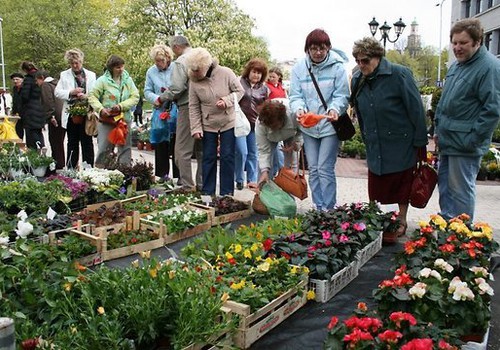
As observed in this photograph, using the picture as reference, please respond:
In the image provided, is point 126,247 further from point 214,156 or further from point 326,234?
point 214,156

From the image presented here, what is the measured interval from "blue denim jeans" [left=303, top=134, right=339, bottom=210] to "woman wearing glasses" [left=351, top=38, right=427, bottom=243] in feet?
1.27

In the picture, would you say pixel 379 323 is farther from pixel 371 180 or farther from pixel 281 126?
pixel 281 126

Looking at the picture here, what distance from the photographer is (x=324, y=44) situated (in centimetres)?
455

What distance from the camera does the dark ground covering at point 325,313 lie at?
8.73ft

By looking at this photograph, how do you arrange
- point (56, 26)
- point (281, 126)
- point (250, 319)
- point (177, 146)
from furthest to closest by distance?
1. point (56, 26)
2. point (177, 146)
3. point (281, 126)
4. point (250, 319)

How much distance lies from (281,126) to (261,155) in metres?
0.36

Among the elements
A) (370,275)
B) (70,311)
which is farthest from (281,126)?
(70,311)

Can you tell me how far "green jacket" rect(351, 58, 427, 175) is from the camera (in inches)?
165

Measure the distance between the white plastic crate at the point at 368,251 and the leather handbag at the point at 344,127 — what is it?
1063 mm

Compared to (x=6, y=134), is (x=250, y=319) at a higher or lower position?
lower

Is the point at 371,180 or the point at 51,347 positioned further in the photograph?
the point at 371,180

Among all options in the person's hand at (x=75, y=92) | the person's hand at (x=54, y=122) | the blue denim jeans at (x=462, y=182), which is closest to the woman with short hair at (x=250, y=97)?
the person's hand at (x=75, y=92)

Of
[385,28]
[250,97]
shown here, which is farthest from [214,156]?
[385,28]

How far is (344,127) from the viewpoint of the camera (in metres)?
4.66
